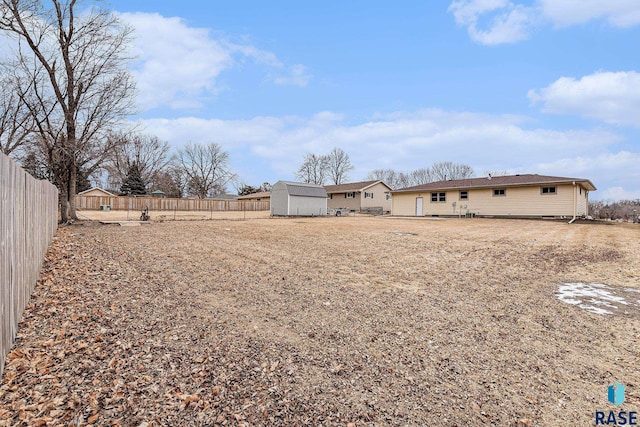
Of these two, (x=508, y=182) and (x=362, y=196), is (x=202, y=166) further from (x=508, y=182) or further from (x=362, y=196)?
(x=508, y=182)

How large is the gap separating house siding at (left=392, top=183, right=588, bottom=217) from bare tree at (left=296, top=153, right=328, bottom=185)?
30371 mm

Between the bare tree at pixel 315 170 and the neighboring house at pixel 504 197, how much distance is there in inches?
1128

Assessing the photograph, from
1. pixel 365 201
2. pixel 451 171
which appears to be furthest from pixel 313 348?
pixel 451 171

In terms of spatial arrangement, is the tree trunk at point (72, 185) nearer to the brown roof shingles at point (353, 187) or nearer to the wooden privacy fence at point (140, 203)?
A: the wooden privacy fence at point (140, 203)

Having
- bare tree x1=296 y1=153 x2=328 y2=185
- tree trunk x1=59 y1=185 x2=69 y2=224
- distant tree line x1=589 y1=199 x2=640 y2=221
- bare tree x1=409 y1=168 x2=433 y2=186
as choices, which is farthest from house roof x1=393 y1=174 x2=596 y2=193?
bare tree x1=409 y1=168 x2=433 y2=186

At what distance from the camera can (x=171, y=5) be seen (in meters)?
10.4

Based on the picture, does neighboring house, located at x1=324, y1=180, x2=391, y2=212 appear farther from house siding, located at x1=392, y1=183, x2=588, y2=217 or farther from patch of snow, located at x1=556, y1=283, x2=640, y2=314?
patch of snow, located at x1=556, y1=283, x2=640, y2=314

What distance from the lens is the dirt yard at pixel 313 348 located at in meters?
2.31

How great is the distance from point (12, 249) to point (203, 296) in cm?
215

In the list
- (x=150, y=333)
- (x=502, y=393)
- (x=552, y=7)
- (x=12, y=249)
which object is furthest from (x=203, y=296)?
(x=552, y=7)

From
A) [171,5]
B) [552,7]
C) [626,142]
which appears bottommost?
[626,142]

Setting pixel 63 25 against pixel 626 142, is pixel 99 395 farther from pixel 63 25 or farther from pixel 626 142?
pixel 626 142

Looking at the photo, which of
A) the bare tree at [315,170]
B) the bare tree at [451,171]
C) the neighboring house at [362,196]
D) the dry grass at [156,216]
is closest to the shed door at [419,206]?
the neighboring house at [362,196]

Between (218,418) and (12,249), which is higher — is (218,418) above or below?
below
